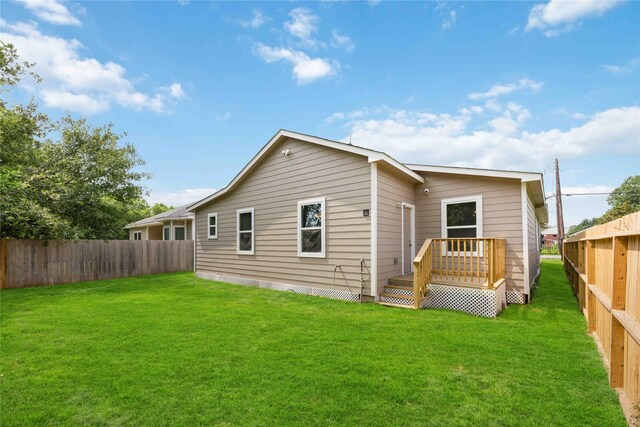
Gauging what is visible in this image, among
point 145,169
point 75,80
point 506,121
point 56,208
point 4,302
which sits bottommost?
point 4,302

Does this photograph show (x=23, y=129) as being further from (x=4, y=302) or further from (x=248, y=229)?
(x=248, y=229)

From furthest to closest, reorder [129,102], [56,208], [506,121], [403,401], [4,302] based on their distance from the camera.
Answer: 1. [506,121]
2. [129,102]
3. [56,208]
4. [4,302]
5. [403,401]

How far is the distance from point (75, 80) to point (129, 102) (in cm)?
199

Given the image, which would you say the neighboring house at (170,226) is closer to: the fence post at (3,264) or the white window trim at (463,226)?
the fence post at (3,264)

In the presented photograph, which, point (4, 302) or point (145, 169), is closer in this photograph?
point (4, 302)

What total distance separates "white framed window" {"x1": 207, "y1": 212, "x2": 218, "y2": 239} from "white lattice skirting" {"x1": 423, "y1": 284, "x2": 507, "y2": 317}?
8.07m

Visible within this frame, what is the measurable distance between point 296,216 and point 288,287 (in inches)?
77.7

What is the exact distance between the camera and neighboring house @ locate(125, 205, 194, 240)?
17391mm

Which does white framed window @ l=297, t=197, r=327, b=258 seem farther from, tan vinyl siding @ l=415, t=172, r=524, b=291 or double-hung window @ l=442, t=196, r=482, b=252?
double-hung window @ l=442, t=196, r=482, b=252

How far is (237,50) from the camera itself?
471 inches

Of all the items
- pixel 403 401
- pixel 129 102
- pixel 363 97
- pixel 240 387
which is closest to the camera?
pixel 403 401

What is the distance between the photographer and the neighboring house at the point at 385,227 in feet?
21.6

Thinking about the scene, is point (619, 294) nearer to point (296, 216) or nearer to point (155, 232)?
point (296, 216)

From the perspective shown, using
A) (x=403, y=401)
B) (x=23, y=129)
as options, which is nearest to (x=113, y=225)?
(x=23, y=129)
